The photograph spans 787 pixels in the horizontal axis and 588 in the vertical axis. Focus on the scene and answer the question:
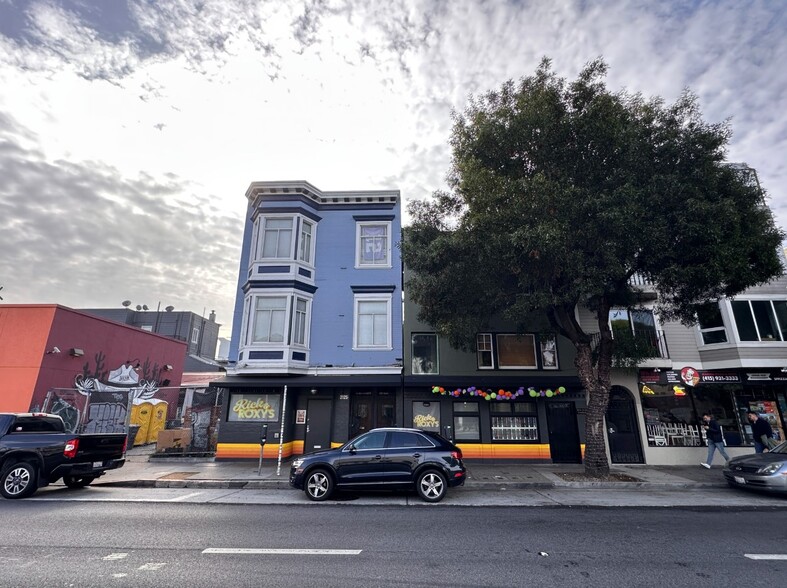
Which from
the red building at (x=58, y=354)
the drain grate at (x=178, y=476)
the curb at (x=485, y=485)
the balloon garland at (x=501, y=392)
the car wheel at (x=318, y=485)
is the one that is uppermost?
the red building at (x=58, y=354)

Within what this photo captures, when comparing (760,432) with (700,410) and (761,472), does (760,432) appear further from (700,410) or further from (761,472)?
(761,472)

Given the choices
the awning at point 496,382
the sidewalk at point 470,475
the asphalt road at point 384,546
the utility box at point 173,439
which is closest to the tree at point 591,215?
the sidewalk at point 470,475

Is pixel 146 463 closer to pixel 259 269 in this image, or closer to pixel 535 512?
pixel 259 269

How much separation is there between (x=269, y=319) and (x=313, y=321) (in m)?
1.81

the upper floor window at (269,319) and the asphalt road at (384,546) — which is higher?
the upper floor window at (269,319)

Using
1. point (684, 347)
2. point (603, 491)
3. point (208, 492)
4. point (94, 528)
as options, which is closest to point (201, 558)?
point (94, 528)

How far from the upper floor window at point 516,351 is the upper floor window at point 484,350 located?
373 mm

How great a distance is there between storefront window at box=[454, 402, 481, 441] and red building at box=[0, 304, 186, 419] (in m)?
11.9

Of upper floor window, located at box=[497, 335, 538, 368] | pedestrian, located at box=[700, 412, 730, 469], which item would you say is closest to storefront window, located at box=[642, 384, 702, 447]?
pedestrian, located at box=[700, 412, 730, 469]

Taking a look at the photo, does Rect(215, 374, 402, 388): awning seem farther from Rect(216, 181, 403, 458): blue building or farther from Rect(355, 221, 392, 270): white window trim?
Rect(355, 221, 392, 270): white window trim

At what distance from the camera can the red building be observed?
50.7ft

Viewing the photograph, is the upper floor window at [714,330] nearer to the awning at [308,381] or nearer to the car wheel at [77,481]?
the awning at [308,381]

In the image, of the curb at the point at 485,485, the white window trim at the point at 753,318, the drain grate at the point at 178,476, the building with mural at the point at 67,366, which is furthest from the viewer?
the building with mural at the point at 67,366

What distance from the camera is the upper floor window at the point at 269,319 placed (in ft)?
52.3
